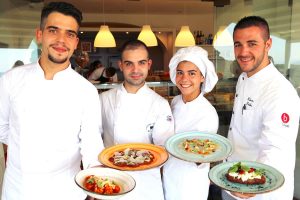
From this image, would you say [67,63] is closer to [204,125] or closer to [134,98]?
[134,98]

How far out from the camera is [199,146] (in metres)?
1.83

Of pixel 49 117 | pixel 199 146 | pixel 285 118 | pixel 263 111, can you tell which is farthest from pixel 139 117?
pixel 285 118

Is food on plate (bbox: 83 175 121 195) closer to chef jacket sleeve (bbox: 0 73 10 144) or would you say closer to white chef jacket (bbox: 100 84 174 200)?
white chef jacket (bbox: 100 84 174 200)

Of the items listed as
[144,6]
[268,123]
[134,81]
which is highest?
[144,6]

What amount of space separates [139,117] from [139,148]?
0.78ft

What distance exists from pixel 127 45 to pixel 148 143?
65cm

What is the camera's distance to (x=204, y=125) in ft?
6.51

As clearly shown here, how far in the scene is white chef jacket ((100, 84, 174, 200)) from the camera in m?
2.00

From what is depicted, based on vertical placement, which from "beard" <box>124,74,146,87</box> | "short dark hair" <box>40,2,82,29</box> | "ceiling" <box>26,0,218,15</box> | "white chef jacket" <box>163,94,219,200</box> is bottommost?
"white chef jacket" <box>163,94,219,200</box>

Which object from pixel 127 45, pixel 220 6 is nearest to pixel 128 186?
pixel 127 45

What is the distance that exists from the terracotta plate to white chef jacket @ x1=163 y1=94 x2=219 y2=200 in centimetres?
22

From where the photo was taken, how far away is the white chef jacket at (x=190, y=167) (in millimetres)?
1940

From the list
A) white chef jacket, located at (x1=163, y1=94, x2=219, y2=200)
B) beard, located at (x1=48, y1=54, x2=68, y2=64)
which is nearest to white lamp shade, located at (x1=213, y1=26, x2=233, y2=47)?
white chef jacket, located at (x1=163, y1=94, x2=219, y2=200)

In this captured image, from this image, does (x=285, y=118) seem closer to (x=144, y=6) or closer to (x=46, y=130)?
(x=46, y=130)
